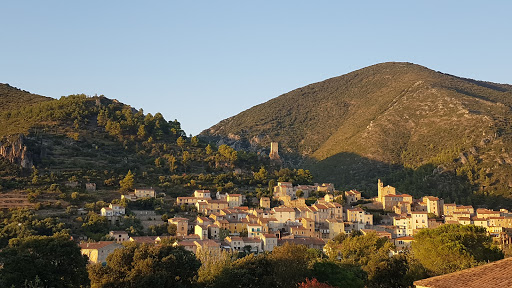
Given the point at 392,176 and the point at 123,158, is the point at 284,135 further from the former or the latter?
the point at 123,158

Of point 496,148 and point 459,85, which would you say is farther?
point 459,85

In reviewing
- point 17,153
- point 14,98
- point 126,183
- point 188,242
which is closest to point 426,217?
point 188,242

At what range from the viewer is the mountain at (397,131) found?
87.2m

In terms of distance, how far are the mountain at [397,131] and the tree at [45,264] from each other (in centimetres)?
5739

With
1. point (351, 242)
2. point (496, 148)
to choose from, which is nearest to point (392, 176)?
point (496, 148)

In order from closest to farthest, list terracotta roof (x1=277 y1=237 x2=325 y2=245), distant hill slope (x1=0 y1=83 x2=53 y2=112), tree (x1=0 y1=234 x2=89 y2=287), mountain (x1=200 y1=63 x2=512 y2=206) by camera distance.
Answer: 1. tree (x1=0 y1=234 x2=89 y2=287)
2. terracotta roof (x1=277 y1=237 x2=325 y2=245)
3. mountain (x1=200 y1=63 x2=512 y2=206)
4. distant hill slope (x1=0 y1=83 x2=53 y2=112)

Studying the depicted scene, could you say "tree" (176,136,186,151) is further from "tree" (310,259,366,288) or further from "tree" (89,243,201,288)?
"tree" (89,243,201,288)

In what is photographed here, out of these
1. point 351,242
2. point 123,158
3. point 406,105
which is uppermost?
point 406,105

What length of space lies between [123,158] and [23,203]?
852 inches

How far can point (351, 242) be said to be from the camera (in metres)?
47.8

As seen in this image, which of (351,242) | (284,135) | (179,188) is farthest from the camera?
(284,135)

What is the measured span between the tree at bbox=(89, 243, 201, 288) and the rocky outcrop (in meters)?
42.1

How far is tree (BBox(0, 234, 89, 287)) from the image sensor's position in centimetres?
2702

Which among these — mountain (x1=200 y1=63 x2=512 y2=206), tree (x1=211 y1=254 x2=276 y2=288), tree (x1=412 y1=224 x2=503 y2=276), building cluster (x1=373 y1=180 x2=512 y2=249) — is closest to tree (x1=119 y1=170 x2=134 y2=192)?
building cluster (x1=373 y1=180 x2=512 y2=249)
